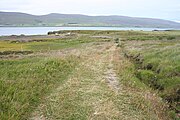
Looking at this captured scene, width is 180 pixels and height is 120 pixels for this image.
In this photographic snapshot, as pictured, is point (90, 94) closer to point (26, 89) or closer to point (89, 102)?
point (89, 102)

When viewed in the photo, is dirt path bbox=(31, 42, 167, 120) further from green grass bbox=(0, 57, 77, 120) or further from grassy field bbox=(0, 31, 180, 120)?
green grass bbox=(0, 57, 77, 120)

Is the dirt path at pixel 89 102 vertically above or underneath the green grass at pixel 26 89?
underneath

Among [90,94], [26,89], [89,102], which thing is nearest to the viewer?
[89,102]

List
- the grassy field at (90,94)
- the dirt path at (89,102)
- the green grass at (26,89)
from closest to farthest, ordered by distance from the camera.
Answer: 1. the green grass at (26,89)
2. the dirt path at (89,102)
3. the grassy field at (90,94)

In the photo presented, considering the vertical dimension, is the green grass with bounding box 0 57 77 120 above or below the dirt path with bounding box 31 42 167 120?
above

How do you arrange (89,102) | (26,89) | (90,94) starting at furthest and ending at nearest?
1. (90,94)
2. (26,89)
3. (89,102)

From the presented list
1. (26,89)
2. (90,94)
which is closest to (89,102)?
(90,94)

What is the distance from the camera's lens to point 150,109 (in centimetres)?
1322

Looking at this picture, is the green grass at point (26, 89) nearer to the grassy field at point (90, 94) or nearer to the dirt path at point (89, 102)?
the grassy field at point (90, 94)

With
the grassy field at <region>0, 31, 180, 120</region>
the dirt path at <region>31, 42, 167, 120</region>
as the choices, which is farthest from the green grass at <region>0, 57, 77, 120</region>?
the dirt path at <region>31, 42, 167, 120</region>

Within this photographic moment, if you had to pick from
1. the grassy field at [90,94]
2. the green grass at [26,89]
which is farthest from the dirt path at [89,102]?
the green grass at [26,89]

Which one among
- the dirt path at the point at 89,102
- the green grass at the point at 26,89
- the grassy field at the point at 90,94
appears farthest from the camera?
the grassy field at the point at 90,94

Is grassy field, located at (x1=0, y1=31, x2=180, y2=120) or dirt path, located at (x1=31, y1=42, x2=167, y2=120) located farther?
grassy field, located at (x1=0, y1=31, x2=180, y2=120)

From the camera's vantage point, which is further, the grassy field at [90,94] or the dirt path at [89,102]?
the grassy field at [90,94]
